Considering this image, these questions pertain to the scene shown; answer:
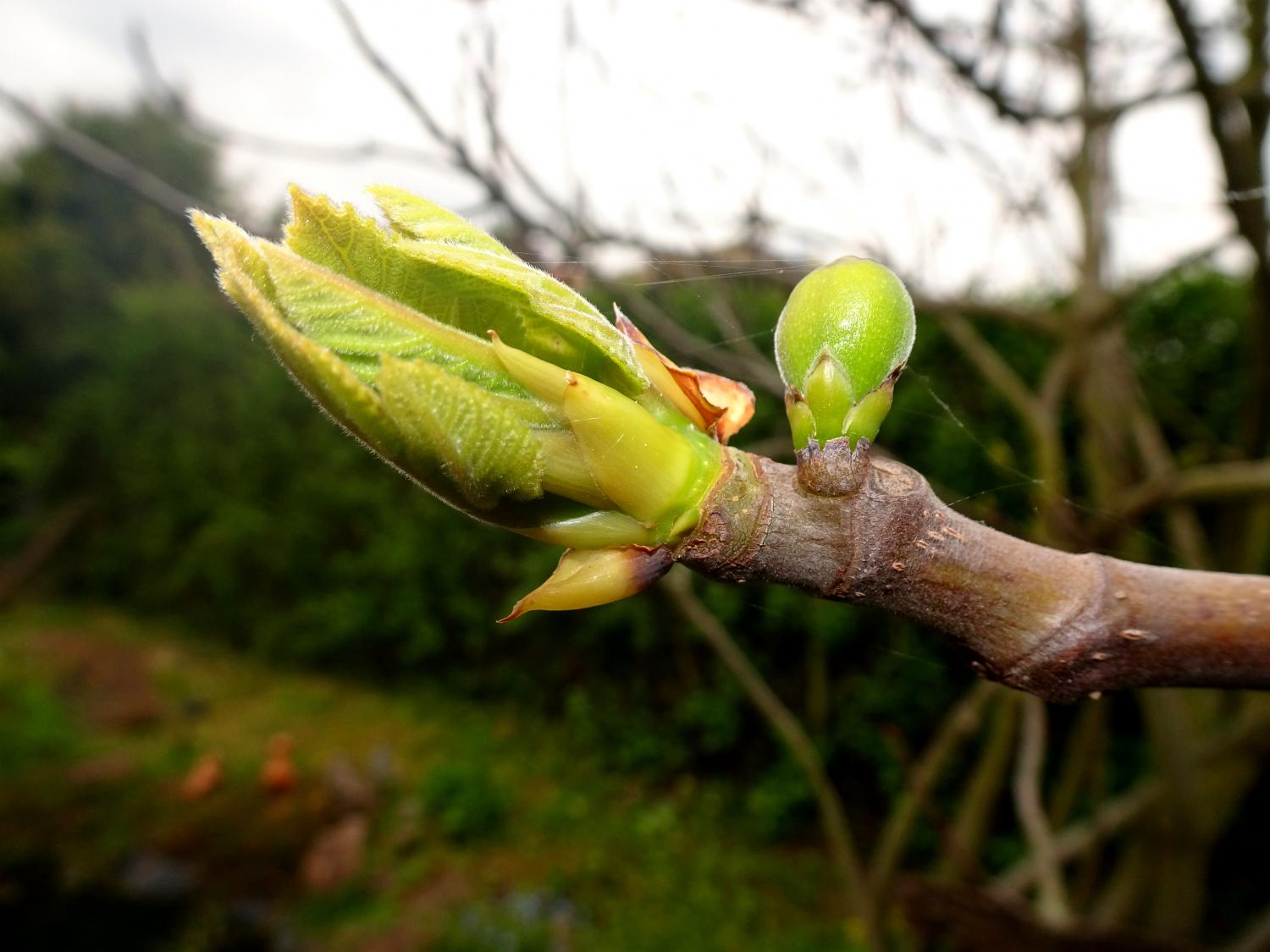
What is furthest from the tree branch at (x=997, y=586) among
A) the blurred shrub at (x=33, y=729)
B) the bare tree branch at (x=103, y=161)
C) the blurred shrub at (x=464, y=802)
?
the blurred shrub at (x=33, y=729)

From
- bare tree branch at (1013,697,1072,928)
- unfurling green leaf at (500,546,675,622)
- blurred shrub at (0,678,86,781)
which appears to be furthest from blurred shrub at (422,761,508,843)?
unfurling green leaf at (500,546,675,622)

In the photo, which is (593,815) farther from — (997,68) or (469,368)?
(469,368)

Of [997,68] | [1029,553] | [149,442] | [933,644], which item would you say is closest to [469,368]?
[1029,553]

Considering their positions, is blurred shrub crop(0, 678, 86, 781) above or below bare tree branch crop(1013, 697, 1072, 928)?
below

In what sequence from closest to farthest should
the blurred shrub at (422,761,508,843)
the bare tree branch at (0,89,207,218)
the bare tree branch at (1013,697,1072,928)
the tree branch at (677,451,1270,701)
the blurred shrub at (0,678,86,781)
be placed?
the tree branch at (677,451,1270,701), the bare tree branch at (0,89,207,218), the bare tree branch at (1013,697,1072,928), the blurred shrub at (422,761,508,843), the blurred shrub at (0,678,86,781)

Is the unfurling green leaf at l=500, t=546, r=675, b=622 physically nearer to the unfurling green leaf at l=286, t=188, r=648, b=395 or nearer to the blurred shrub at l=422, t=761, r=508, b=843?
the unfurling green leaf at l=286, t=188, r=648, b=395

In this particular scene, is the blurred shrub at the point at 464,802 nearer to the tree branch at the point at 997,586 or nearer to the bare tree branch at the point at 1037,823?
the bare tree branch at the point at 1037,823
